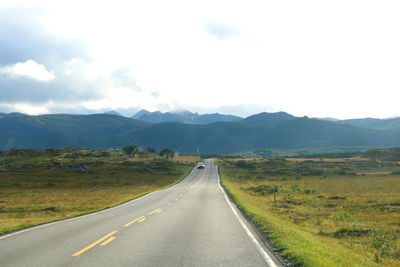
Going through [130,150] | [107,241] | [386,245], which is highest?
[130,150]

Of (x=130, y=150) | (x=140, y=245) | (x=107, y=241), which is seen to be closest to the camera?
(x=140, y=245)

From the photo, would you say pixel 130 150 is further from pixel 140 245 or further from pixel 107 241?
pixel 140 245

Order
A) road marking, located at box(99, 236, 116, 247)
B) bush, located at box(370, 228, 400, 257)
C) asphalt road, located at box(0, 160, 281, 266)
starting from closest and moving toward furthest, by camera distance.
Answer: asphalt road, located at box(0, 160, 281, 266)
road marking, located at box(99, 236, 116, 247)
bush, located at box(370, 228, 400, 257)

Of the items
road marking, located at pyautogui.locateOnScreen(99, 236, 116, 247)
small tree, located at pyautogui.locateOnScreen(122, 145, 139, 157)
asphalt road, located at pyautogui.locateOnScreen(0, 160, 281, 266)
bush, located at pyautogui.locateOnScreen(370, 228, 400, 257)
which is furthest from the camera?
small tree, located at pyautogui.locateOnScreen(122, 145, 139, 157)

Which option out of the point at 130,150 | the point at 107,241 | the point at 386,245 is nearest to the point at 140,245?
the point at 107,241

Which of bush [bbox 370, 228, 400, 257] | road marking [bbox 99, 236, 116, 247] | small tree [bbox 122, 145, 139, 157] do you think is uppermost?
small tree [bbox 122, 145, 139, 157]

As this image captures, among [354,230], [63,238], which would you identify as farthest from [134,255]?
[354,230]

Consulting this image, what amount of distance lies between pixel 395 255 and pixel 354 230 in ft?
13.3

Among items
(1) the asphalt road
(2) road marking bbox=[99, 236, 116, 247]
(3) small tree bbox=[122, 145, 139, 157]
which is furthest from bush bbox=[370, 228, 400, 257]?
(3) small tree bbox=[122, 145, 139, 157]

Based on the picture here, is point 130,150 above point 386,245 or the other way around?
above

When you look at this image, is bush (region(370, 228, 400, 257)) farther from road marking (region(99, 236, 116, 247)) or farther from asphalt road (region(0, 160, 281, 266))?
road marking (region(99, 236, 116, 247))

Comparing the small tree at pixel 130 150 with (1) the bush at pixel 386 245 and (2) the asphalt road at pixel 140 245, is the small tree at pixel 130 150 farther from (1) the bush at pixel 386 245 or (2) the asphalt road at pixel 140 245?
(1) the bush at pixel 386 245

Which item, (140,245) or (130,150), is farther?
(130,150)

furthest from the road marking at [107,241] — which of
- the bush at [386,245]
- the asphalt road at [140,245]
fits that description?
the bush at [386,245]
